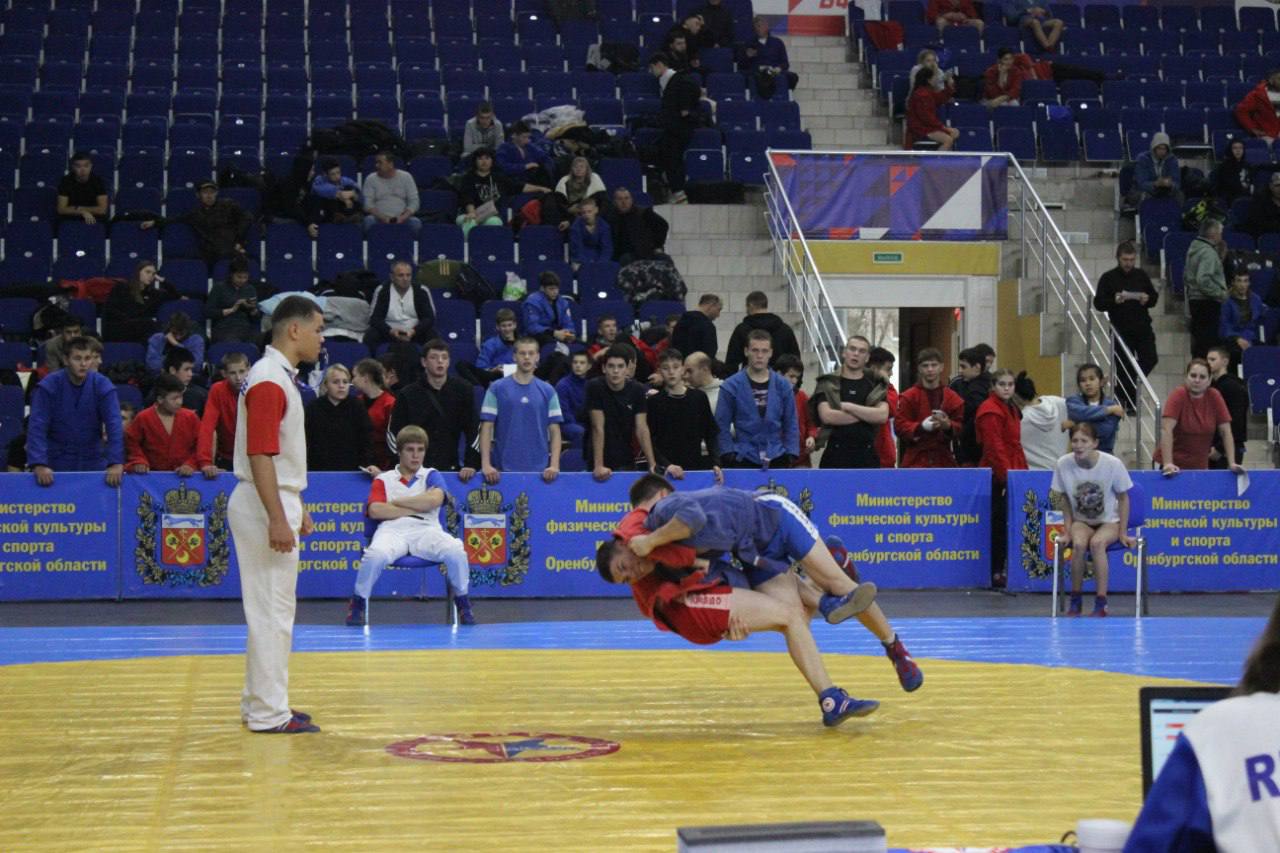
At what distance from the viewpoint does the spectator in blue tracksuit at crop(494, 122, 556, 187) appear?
1848 cm

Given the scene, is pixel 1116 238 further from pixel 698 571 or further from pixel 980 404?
pixel 698 571

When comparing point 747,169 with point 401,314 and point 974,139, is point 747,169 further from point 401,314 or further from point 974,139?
point 401,314

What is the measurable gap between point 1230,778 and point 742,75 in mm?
19629

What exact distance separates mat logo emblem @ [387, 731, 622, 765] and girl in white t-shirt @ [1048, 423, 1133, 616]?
635cm

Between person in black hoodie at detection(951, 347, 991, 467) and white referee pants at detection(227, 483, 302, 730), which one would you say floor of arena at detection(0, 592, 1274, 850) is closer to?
white referee pants at detection(227, 483, 302, 730)

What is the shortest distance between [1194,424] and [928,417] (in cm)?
222

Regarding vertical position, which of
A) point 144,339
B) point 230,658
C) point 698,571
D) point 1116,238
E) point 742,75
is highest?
point 742,75

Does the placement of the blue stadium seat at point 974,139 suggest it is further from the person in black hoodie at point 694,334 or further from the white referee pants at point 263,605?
the white referee pants at point 263,605

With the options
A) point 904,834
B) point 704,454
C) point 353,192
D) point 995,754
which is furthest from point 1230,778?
point 353,192

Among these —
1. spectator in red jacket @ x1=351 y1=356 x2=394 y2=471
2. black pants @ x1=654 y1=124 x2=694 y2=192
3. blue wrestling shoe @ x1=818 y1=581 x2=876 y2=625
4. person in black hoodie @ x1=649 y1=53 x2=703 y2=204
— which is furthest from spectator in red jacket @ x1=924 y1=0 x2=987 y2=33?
blue wrestling shoe @ x1=818 y1=581 x2=876 y2=625

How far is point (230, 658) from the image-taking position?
31.3ft

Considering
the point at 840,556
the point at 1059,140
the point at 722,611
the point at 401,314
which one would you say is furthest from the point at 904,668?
the point at 1059,140

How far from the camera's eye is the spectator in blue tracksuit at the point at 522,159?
728 inches

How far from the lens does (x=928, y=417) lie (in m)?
14.0
